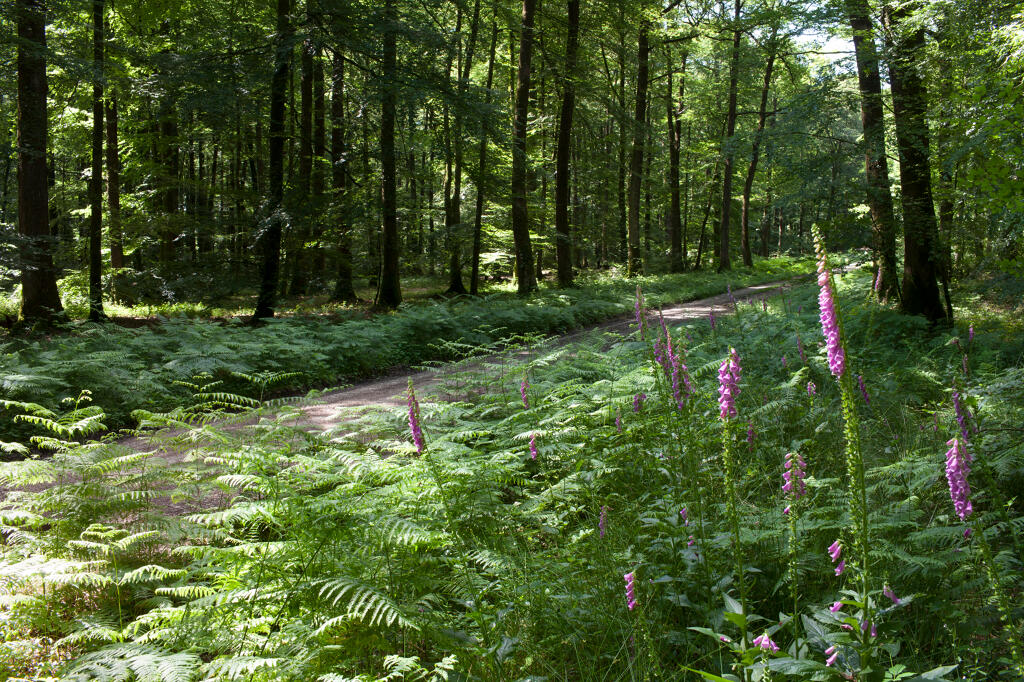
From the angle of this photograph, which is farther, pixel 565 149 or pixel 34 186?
pixel 565 149

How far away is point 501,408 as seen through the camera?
573 cm

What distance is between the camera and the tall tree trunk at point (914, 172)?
877cm

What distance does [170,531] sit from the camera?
3432 millimetres

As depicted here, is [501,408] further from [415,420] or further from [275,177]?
[275,177]

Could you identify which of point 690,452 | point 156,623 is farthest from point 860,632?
point 156,623

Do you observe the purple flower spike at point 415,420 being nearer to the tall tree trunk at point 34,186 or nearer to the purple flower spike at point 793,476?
the purple flower spike at point 793,476

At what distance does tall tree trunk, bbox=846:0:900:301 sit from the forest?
0.09m

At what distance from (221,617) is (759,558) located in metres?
2.66

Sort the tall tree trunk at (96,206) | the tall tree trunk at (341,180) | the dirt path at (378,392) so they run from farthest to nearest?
the tall tree trunk at (341,180)
the tall tree trunk at (96,206)
the dirt path at (378,392)

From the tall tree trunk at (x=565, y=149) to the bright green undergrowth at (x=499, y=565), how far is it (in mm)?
14072

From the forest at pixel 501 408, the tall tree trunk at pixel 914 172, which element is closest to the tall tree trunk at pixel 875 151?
the forest at pixel 501 408

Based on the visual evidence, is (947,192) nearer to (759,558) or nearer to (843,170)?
(843,170)

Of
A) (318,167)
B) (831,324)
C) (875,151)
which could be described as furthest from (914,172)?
(318,167)

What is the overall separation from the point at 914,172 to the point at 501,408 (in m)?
8.03
